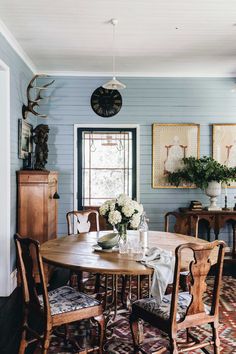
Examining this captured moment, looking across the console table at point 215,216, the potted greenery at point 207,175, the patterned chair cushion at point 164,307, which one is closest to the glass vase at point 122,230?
the patterned chair cushion at point 164,307

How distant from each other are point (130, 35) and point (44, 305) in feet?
9.84

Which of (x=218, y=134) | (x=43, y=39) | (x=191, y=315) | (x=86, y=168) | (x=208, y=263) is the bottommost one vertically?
(x=191, y=315)

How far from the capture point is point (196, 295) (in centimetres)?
229

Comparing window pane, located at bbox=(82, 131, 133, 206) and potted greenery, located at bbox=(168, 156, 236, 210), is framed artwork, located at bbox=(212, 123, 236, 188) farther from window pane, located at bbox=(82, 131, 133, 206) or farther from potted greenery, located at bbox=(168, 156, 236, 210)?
window pane, located at bbox=(82, 131, 133, 206)

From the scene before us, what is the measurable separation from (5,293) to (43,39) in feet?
9.46

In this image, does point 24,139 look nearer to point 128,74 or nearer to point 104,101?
point 104,101

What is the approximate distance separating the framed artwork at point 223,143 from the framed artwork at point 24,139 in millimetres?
2750

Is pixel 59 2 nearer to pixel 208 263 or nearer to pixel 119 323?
pixel 208 263

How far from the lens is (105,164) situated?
5.64 metres

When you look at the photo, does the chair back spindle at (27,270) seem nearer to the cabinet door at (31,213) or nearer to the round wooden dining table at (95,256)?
the round wooden dining table at (95,256)

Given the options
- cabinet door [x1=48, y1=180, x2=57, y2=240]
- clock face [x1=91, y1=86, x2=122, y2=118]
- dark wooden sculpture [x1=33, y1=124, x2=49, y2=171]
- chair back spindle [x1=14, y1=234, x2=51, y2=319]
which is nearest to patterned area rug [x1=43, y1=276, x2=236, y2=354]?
chair back spindle [x1=14, y1=234, x2=51, y2=319]

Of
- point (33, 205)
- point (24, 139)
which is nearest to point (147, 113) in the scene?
point (24, 139)

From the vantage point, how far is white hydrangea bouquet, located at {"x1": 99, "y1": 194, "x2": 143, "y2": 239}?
2.85 metres

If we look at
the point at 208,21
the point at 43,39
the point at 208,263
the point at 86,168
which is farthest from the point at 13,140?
the point at 208,263
